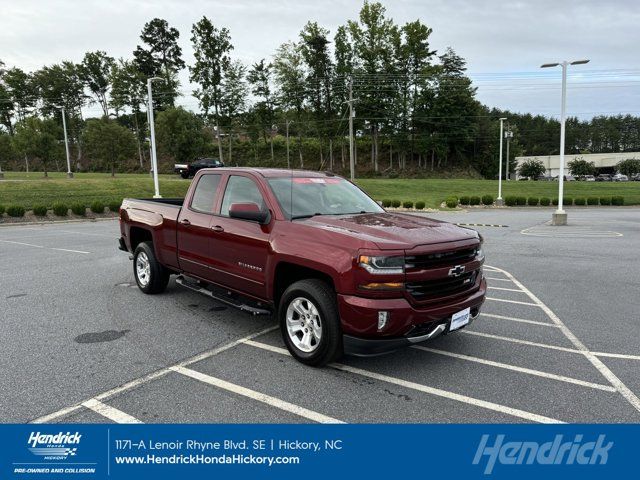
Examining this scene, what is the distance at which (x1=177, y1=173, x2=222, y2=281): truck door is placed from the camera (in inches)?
220

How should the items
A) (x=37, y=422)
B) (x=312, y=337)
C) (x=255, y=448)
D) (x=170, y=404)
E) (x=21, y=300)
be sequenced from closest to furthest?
(x=255, y=448), (x=37, y=422), (x=170, y=404), (x=312, y=337), (x=21, y=300)

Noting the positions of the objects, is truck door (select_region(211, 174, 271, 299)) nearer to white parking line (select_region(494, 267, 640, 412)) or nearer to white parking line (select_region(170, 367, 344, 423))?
white parking line (select_region(170, 367, 344, 423))

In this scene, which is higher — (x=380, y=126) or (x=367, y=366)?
(x=380, y=126)

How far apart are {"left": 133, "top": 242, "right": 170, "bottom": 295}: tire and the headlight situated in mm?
4072

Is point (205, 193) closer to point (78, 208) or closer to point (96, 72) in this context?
point (78, 208)

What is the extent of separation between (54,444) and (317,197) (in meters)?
3.35

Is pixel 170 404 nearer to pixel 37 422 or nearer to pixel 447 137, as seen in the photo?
pixel 37 422

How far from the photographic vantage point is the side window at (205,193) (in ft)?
18.8

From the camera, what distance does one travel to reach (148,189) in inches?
1225

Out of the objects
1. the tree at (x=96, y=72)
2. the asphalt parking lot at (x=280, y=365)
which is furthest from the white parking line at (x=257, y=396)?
the tree at (x=96, y=72)

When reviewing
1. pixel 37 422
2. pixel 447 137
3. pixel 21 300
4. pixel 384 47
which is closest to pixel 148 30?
pixel 384 47

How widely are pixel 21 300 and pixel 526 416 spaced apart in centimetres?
700

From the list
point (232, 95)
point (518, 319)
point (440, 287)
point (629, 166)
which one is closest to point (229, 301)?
point (440, 287)

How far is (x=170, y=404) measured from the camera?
11.9 feet
